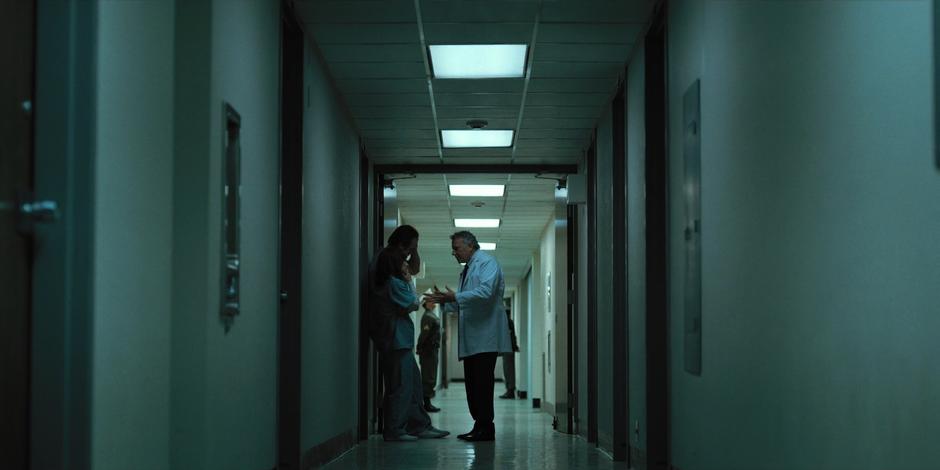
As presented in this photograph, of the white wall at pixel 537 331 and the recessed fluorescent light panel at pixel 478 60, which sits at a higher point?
the recessed fluorescent light panel at pixel 478 60

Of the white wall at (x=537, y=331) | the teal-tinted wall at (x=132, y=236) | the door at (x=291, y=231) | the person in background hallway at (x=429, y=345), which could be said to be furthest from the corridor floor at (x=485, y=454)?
the white wall at (x=537, y=331)

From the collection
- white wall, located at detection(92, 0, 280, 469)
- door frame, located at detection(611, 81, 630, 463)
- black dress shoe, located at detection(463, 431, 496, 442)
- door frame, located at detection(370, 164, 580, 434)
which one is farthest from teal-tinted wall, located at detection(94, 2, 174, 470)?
door frame, located at detection(370, 164, 580, 434)

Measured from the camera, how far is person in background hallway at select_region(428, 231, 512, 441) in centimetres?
753

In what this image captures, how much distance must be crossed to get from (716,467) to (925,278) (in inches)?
71.7

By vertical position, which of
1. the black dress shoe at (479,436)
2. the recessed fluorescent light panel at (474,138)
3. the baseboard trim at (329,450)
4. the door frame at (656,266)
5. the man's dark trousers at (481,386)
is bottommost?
the black dress shoe at (479,436)

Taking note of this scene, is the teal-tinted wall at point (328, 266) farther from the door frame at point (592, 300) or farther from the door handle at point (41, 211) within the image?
the door handle at point (41, 211)

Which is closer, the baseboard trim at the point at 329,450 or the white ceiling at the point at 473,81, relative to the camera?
the white ceiling at the point at 473,81

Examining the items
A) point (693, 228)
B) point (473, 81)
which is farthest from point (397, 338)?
point (693, 228)

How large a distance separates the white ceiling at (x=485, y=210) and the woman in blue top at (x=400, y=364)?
229cm

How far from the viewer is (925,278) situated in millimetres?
2045

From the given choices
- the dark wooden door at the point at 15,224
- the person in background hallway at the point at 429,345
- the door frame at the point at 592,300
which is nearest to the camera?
the dark wooden door at the point at 15,224

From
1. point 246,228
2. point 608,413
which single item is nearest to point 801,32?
point 246,228

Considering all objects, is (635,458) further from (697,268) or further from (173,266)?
(173,266)

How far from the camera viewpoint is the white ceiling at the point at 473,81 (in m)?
5.26
